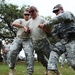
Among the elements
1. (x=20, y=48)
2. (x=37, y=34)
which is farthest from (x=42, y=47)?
(x=20, y=48)

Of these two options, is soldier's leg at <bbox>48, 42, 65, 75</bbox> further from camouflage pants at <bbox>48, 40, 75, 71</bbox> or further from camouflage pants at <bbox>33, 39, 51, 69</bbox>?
camouflage pants at <bbox>33, 39, 51, 69</bbox>

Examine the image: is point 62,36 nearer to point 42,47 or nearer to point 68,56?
point 68,56

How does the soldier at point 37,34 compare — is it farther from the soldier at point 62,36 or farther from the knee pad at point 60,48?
the knee pad at point 60,48

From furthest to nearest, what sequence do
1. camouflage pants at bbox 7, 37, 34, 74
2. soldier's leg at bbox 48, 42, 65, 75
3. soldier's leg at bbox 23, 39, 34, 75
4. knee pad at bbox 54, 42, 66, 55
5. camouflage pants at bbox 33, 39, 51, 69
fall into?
camouflage pants at bbox 7, 37, 34, 74
soldier's leg at bbox 23, 39, 34, 75
camouflage pants at bbox 33, 39, 51, 69
knee pad at bbox 54, 42, 66, 55
soldier's leg at bbox 48, 42, 65, 75

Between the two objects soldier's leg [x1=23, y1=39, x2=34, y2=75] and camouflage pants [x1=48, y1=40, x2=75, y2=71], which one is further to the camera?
soldier's leg [x1=23, y1=39, x2=34, y2=75]

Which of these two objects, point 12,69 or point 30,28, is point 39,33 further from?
point 12,69

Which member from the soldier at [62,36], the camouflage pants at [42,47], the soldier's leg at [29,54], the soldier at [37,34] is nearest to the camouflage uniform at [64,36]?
the soldier at [62,36]

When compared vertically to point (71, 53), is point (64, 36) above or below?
above

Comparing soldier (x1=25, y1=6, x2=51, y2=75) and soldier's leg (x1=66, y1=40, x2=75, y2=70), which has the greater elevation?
soldier (x1=25, y1=6, x2=51, y2=75)

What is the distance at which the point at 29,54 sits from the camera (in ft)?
31.2

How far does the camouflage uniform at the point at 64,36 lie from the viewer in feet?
22.9

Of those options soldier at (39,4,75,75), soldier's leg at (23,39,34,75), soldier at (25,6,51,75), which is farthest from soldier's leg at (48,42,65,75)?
soldier's leg at (23,39,34,75)

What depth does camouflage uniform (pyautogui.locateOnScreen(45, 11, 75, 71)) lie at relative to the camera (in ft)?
22.9

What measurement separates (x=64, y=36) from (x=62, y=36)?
0.07m
